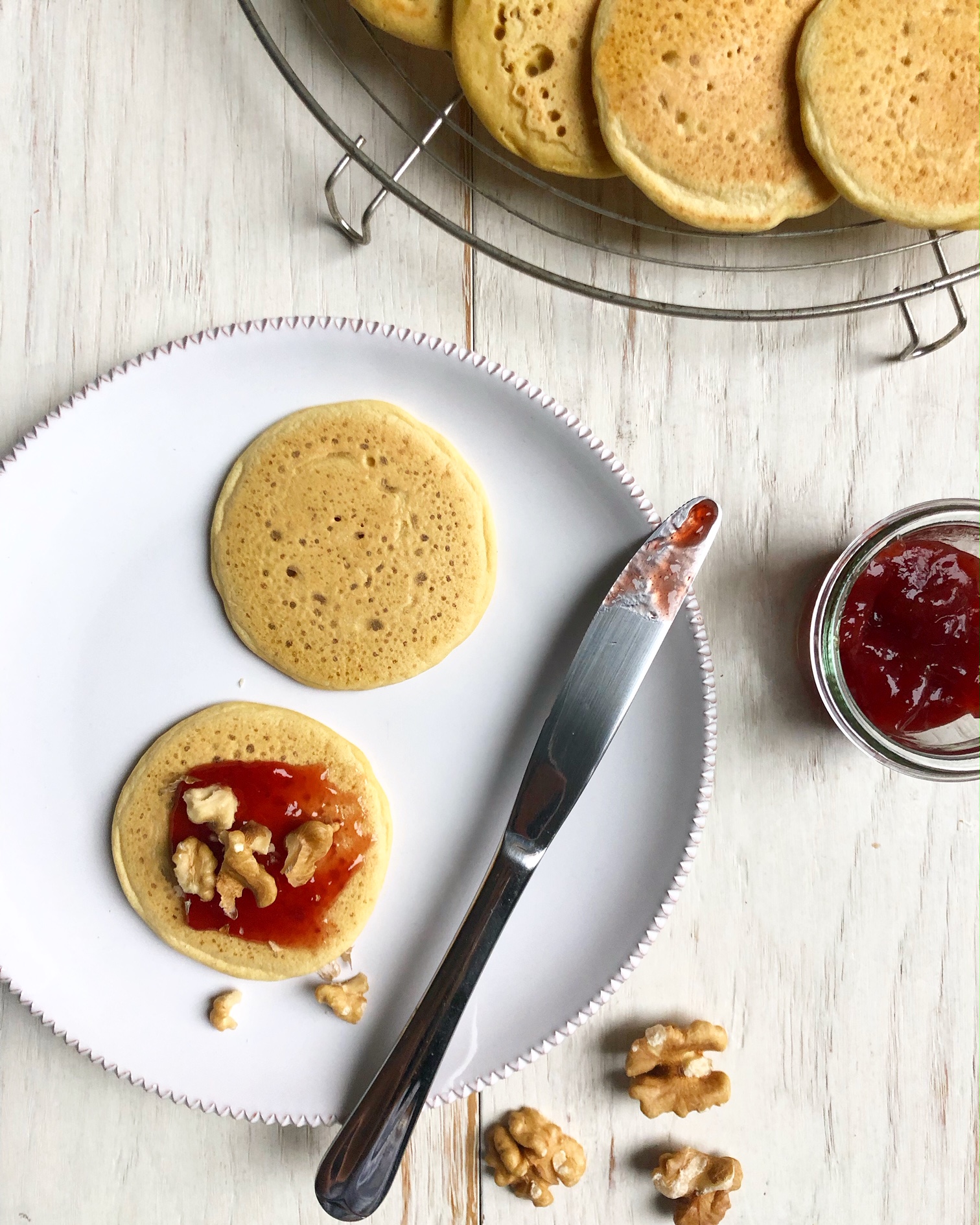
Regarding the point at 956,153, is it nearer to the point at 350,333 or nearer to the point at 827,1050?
the point at 350,333

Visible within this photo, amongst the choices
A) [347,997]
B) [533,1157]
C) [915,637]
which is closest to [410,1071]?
[347,997]

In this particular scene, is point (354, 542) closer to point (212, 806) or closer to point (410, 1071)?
point (212, 806)

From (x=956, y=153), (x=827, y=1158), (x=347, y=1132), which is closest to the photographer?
(x=956, y=153)

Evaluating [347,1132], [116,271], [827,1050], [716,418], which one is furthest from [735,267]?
[347,1132]

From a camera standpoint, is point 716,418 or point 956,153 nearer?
point 956,153

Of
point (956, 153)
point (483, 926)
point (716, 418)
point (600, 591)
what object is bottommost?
point (483, 926)

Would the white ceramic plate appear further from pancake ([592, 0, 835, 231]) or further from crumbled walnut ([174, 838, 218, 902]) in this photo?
pancake ([592, 0, 835, 231])
